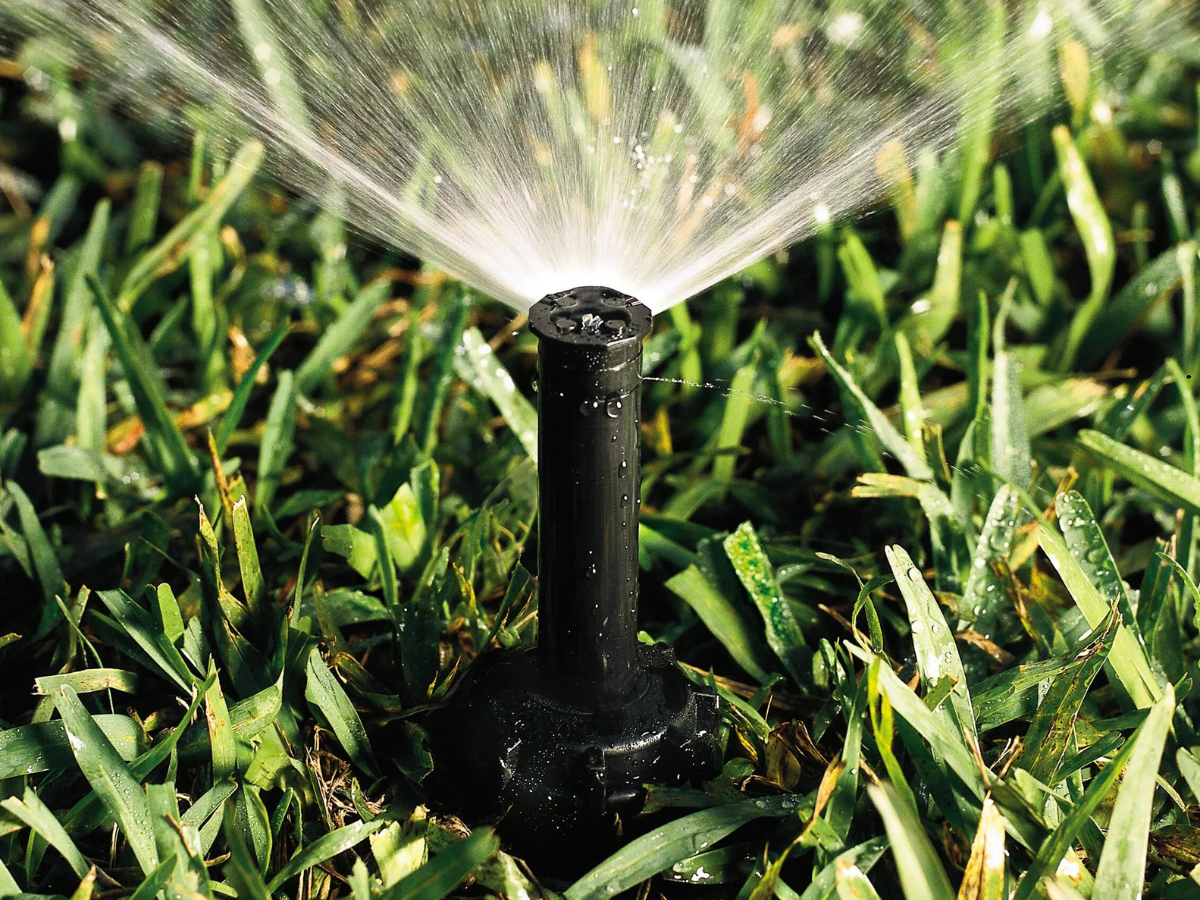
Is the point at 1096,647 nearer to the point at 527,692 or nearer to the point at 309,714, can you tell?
the point at 527,692

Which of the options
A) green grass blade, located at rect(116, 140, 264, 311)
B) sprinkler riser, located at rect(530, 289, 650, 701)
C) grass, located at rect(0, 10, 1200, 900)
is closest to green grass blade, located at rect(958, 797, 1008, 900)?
grass, located at rect(0, 10, 1200, 900)

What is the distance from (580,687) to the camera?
1470mm

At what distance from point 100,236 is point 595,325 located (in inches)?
64.8

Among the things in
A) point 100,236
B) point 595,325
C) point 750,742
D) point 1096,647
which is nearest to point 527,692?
point 750,742

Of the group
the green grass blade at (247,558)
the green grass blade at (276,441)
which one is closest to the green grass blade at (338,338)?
the green grass blade at (276,441)

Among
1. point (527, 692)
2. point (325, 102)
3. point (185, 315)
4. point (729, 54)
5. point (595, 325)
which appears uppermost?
point (729, 54)

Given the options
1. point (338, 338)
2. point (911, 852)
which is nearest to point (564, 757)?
point (911, 852)

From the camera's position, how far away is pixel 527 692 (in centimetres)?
151

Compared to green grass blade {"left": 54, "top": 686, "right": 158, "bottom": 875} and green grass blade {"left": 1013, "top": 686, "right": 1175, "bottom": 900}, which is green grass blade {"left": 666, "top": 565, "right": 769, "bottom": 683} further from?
green grass blade {"left": 54, "top": 686, "right": 158, "bottom": 875}

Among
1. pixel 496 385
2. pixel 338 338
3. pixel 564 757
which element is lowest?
pixel 564 757

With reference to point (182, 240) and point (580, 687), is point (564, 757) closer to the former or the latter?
point (580, 687)

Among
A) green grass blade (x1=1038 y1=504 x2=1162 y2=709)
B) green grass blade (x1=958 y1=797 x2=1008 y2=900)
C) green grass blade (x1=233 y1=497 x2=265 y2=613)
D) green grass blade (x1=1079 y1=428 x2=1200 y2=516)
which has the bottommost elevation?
green grass blade (x1=958 y1=797 x2=1008 y2=900)

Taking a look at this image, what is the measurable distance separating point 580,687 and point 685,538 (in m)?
0.55

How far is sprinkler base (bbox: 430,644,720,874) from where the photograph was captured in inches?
56.2
